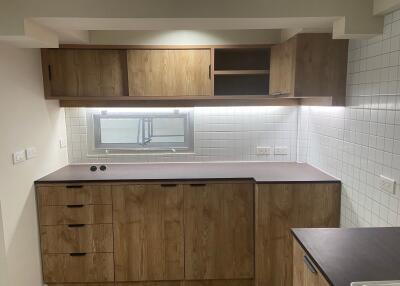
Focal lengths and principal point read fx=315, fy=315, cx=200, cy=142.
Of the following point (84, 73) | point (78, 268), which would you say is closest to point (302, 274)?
point (78, 268)

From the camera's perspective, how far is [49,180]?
266cm

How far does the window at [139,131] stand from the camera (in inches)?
129

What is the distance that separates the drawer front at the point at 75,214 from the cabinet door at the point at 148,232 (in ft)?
0.31

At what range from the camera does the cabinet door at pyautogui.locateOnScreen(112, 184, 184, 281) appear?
269cm

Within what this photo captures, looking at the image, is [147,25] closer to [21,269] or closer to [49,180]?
[49,180]

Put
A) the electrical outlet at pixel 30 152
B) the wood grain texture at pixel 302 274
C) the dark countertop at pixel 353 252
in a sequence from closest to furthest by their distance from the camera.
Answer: the dark countertop at pixel 353 252 → the wood grain texture at pixel 302 274 → the electrical outlet at pixel 30 152

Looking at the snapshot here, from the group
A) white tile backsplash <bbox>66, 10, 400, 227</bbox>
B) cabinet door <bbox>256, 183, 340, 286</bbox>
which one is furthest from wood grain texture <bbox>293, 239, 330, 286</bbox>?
cabinet door <bbox>256, 183, 340, 286</bbox>

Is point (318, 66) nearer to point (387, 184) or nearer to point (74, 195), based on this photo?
point (387, 184)

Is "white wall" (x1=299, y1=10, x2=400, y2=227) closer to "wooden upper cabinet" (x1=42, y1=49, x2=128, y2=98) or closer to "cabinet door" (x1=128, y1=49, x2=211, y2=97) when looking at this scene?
"cabinet door" (x1=128, y1=49, x2=211, y2=97)

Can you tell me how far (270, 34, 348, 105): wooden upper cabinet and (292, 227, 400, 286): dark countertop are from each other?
115 cm

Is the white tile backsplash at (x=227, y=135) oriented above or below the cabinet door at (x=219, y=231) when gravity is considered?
above

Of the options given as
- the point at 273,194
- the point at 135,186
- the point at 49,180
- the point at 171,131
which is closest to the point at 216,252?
the point at 273,194

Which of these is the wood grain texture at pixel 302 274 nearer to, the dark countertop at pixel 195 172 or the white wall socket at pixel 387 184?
the white wall socket at pixel 387 184

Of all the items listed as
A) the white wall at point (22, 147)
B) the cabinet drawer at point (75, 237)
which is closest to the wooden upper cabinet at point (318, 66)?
the cabinet drawer at point (75, 237)
